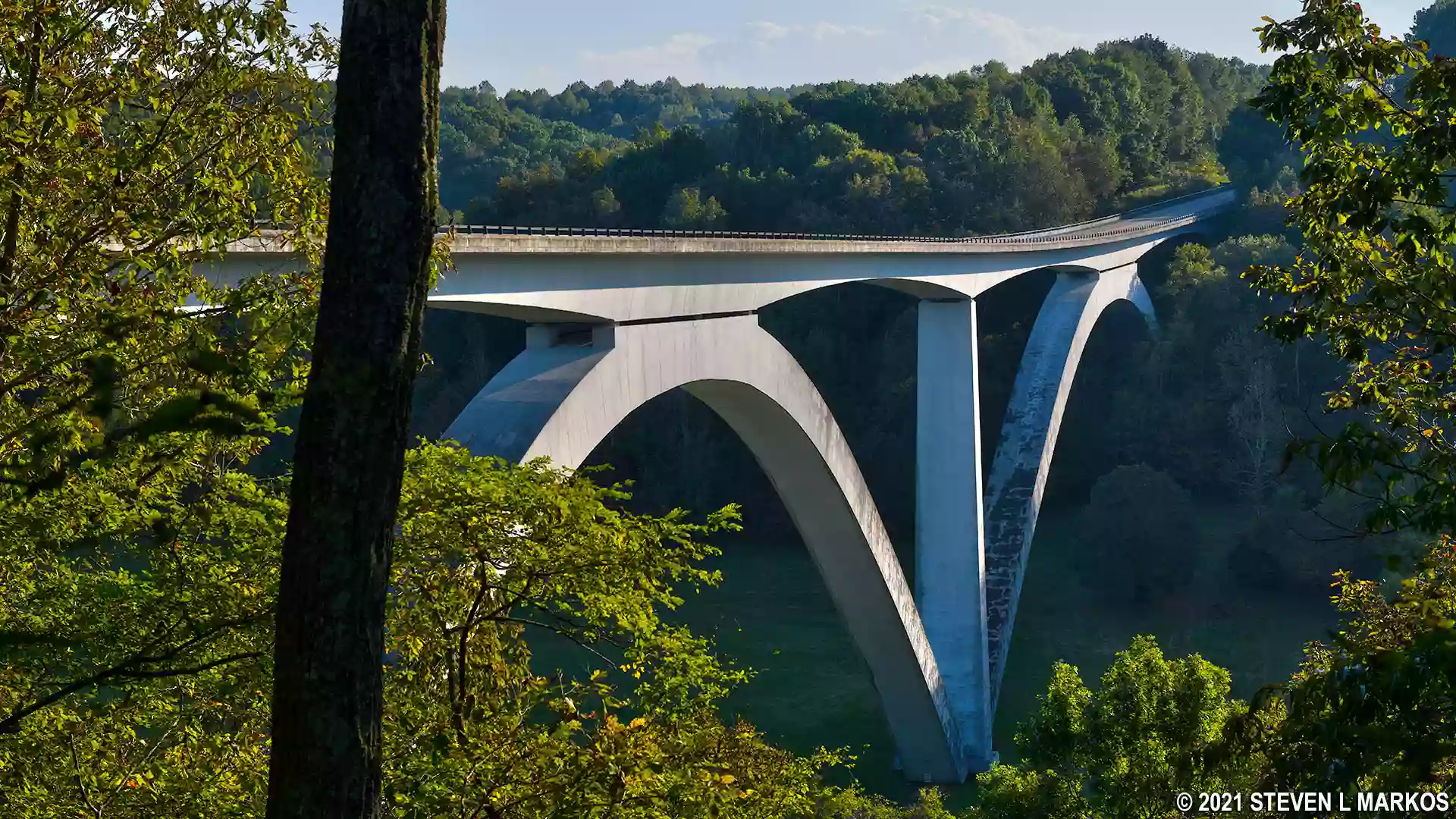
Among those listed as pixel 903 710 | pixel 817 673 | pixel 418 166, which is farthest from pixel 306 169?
pixel 817 673

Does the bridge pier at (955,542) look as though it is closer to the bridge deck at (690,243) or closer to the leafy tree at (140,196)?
the bridge deck at (690,243)

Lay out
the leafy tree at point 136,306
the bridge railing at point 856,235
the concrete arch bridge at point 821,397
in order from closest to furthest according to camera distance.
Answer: the leafy tree at point 136,306, the concrete arch bridge at point 821,397, the bridge railing at point 856,235

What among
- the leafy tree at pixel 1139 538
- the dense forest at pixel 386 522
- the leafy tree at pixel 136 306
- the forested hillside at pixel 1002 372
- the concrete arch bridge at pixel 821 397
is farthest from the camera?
the leafy tree at pixel 1139 538

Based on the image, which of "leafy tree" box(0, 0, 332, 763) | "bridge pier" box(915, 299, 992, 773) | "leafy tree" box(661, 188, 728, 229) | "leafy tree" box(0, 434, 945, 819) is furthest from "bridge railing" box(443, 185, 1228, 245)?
"leafy tree" box(661, 188, 728, 229)

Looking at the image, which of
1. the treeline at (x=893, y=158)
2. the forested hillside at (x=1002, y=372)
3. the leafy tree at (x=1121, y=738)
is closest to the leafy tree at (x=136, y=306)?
the leafy tree at (x=1121, y=738)

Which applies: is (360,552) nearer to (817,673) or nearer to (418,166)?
(418,166)

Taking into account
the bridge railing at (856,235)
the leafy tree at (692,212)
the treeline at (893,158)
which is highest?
the treeline at (893,158)

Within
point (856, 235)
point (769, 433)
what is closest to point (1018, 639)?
point (856, 235)
